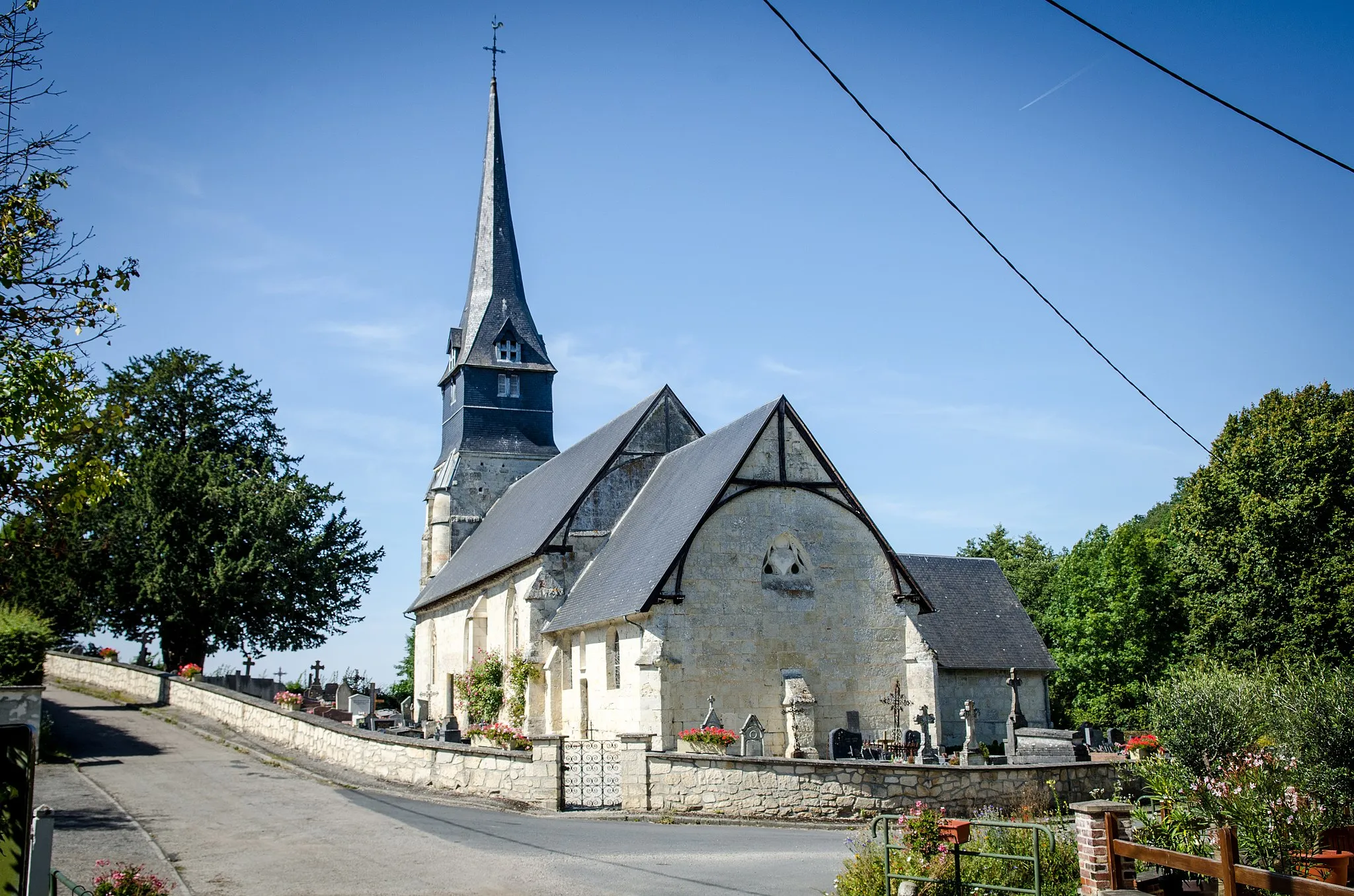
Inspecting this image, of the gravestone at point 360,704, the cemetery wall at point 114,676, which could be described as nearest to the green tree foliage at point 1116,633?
the gravestone at point 360,704

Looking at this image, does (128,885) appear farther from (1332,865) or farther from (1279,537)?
(1279,537)

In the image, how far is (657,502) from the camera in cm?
2558

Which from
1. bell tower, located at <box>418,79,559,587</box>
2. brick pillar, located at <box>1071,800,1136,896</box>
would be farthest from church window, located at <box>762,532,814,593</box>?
bell tower, located at <box>418,79,559,587</box>

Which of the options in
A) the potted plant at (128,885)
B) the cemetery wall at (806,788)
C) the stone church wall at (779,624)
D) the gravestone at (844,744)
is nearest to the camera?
the potted plant at (128,885)

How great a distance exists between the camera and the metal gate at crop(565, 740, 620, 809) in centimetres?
1677

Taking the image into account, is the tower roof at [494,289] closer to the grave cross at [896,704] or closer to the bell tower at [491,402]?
the bell tower at [491,402]

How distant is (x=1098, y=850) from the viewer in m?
9.23

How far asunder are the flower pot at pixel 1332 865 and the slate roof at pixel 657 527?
13491mm

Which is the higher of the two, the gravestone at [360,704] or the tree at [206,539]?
the tree at [206,539]

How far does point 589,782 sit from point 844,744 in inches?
231

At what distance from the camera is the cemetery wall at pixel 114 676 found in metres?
30.7

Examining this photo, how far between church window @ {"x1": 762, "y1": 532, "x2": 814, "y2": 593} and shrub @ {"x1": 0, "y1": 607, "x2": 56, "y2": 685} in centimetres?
1439

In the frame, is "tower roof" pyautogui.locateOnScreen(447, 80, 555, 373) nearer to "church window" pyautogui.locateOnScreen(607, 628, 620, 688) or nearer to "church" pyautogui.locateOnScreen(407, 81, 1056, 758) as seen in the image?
"church" pyautogui.locateOnScreen(407, 81, 1056, 758)

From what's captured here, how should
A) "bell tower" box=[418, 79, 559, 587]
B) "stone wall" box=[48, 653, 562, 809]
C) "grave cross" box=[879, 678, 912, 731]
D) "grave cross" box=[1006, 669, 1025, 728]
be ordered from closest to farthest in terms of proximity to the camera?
"stone wall" box=[48, 653, 562, 809]
"grave cross" box=[879, 678, 912, 731]
"grave cross" box=[1006, 669, 1025, 728]
"bell tower" box=[418, 79, 559, 587]
